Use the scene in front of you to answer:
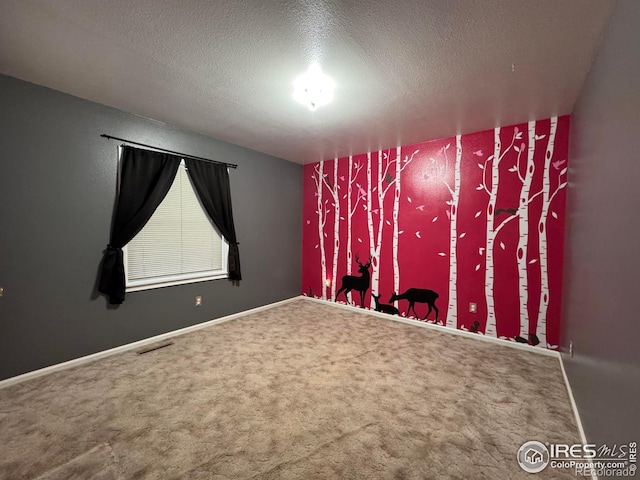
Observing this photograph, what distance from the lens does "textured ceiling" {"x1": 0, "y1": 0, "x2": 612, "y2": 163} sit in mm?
1399

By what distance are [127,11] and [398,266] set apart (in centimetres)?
368

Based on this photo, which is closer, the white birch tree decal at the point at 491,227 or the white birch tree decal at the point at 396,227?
the white birch tree decal at the point at 491,227

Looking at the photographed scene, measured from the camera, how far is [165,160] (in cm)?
297

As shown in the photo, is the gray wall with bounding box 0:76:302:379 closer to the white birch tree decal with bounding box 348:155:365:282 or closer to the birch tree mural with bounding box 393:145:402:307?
the white birch tree decal with bounding box 348:155:365:282

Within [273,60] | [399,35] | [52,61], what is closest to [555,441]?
[399,35]

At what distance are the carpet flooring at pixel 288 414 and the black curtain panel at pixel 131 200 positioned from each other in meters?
0.80

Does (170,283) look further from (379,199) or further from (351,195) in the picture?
(379,199)

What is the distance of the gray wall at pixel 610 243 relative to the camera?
104 cm

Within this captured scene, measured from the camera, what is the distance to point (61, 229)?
2.34m

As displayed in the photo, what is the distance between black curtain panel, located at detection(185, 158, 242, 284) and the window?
3.8 inches

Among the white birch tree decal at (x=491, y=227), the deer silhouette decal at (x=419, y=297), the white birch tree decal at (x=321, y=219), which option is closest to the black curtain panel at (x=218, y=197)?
the white birch tree decal at (x=321, y=219)

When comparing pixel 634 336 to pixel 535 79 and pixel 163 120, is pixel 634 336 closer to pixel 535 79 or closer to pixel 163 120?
pixel 535 79

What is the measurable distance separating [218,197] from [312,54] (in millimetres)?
2346

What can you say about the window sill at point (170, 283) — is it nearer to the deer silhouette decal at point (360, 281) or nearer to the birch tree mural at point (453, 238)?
the deer silhouette decal at point (360, 281)
